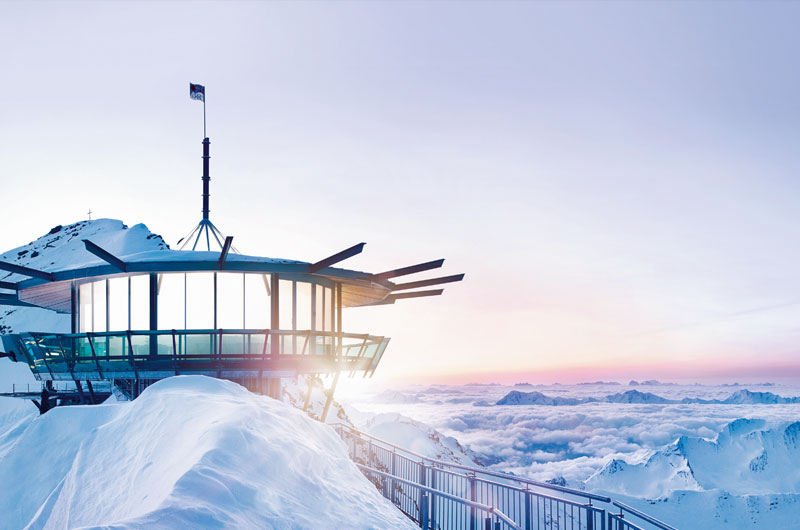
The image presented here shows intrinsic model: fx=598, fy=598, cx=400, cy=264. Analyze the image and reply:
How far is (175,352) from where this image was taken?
19500 mm

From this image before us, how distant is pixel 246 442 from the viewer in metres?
8.97

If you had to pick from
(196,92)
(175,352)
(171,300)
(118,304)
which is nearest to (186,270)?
(171,300)

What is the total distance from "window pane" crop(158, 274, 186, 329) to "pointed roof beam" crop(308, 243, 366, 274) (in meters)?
4.57

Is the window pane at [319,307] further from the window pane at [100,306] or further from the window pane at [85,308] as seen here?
the window pane at [85,308]

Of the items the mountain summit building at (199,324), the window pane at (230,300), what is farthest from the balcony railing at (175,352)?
the window pane at (230,300)

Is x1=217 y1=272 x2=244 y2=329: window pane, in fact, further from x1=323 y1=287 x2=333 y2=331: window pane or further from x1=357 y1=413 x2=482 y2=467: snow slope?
x1=357 y1=413 x2=482 y2=467: snow slope

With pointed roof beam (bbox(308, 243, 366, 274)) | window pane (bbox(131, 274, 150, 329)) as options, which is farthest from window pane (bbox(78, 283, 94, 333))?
pointed roof beam (bbox(308, 243, 366, 274))

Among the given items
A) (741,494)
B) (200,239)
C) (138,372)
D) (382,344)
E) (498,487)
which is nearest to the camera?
(498,487)

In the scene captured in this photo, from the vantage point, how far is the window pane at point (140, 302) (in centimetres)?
2103

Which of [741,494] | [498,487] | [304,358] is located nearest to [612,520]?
[498,487]

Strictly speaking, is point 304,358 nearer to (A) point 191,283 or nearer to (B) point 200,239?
(A) point 191,283

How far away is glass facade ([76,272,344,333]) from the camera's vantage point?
2073cm

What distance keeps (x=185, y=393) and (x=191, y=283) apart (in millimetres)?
9076

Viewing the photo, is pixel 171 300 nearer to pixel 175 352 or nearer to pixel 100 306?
pixel 175 352
